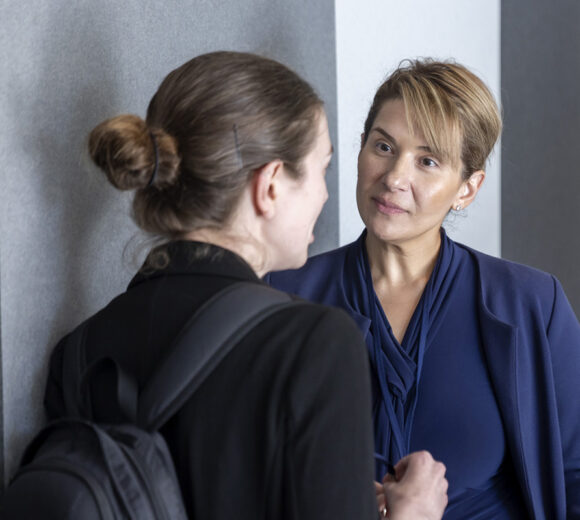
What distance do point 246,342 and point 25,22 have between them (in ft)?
2.10

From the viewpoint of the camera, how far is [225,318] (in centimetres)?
77

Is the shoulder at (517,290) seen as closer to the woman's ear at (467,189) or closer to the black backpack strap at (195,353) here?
the woman's ear at (467,189)

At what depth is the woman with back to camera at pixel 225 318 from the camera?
2.46 ft

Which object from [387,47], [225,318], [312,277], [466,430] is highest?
[387,47]

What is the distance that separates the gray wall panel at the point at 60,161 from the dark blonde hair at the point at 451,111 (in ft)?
1.48

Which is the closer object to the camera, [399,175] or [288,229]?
[288,229]

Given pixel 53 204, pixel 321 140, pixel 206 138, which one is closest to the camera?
pixel 206 138

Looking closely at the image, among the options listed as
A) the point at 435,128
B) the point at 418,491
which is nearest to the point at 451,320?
the point at 435,128

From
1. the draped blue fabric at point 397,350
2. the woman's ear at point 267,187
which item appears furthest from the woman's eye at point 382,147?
the woman's ear at point 267,187

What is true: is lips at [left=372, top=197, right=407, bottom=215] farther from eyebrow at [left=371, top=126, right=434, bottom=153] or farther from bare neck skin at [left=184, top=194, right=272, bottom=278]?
bare neck skin at [left=184, top=194, right=272, bottom=278]

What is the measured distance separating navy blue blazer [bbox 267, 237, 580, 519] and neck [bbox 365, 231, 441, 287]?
128 millimetres

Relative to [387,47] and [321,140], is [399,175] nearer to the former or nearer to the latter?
[321,140]

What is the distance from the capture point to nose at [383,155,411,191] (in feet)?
4.92

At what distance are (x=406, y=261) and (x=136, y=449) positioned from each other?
0.95 meters
